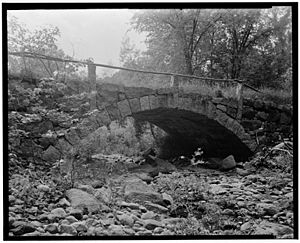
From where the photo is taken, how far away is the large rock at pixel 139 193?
11.9ft

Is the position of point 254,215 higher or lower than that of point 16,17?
lower

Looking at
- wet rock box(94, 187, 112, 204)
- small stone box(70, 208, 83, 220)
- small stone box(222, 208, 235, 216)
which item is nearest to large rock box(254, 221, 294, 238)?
small stone box(222, 208, 235, 216)

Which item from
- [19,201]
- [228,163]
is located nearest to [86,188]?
[19,201]

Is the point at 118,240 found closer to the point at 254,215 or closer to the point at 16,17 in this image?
the point at 254,215

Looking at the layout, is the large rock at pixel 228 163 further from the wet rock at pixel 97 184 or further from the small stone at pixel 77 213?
the small stone at pixel 77 213

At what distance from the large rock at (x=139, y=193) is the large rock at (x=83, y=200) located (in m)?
0.29

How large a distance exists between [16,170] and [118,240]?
1.10 metres

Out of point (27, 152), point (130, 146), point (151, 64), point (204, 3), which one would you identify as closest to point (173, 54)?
point (151, 64)

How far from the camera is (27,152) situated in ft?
11.8

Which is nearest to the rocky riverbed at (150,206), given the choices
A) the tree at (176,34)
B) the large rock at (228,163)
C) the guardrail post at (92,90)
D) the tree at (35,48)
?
the large rock at (228,163)

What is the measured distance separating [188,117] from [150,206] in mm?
1925

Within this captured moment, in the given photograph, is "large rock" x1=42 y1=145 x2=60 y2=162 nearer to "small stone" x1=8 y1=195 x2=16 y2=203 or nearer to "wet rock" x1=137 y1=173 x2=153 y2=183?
"small stone" x1=8 y1=195 x2=16 y2=203

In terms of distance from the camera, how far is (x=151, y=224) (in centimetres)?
342

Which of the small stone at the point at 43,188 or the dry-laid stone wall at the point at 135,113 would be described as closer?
the small stone at the point at 43,188
